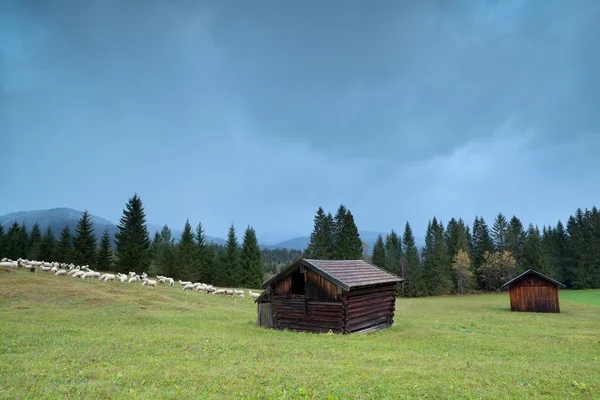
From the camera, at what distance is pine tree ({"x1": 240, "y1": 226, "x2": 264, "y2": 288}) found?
77875 mm

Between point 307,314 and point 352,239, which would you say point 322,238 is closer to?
point 352,239

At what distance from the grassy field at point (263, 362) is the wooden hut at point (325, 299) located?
1.91 m

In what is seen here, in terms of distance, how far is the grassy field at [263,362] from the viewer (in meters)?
9.51

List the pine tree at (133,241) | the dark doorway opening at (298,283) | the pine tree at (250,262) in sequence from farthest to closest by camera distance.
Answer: the pine tree at (250,262)
the pine tree at (133,241)
the dark doorway opening at (298,283)

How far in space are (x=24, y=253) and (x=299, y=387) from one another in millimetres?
99362

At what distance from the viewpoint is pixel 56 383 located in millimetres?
9609

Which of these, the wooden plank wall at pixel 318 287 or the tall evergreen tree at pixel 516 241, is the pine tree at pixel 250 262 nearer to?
the wooden plank wall at pixel 318 287

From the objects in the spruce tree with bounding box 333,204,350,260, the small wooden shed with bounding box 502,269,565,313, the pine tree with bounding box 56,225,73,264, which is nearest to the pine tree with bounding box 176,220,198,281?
the pine tree with bounding box 56,225,73,264

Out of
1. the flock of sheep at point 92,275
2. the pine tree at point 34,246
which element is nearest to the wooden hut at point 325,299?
the flock of sheep at point 92,275

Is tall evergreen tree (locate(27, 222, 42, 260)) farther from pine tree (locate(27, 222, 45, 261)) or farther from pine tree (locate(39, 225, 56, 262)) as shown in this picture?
pine tree (locate(39, 225, 56, 262))

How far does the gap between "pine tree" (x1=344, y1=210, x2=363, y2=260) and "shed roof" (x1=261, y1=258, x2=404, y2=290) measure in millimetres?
46592

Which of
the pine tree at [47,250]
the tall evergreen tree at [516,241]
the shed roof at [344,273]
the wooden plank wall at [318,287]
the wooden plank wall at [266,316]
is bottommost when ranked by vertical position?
the wooden plank wall at [266,316]

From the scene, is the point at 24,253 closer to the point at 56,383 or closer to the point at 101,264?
the point at 101,264

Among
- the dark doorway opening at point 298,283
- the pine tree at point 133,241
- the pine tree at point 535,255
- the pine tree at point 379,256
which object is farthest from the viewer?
the pine tree at point 379,256
